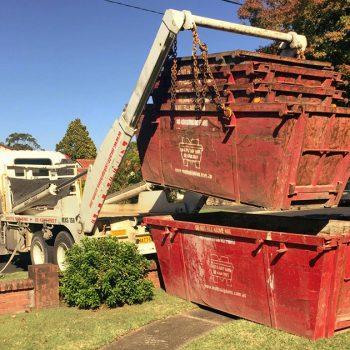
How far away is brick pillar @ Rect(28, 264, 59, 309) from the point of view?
7.14 meters

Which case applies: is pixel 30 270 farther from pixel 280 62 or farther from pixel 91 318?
pixel 280 62

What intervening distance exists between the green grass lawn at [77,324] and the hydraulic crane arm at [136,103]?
1887mm

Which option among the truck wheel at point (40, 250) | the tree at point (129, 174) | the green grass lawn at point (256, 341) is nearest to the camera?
the green grass lawn at point (256, 341)

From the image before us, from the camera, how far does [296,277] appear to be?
544 cm

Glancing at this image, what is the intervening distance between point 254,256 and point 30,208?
22.0 ft

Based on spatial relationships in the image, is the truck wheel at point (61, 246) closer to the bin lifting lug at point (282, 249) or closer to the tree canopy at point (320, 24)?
the bin lifting lug at point (282, 249)

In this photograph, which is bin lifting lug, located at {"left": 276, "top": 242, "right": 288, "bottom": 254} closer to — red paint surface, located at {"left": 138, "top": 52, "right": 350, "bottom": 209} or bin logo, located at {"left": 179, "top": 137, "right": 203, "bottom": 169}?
red paint surface, located at {"left": 138, "top": 52, "right": 350, "bottom": 209}

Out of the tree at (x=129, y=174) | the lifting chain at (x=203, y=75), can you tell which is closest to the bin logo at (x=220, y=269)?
the lifting chain at (x=203, y=75)

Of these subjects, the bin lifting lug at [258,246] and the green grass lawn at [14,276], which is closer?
the bin lifting lug at [258,246]

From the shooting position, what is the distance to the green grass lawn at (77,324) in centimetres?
580

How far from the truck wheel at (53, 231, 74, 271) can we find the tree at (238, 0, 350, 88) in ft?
37.0

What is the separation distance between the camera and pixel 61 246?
9.61 m

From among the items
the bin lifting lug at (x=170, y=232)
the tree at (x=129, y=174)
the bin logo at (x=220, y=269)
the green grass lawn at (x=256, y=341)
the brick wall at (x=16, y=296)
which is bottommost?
the green grass lawn at (x=256, y=341)

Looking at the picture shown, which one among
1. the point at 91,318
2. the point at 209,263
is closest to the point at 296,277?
the point at 209,263
